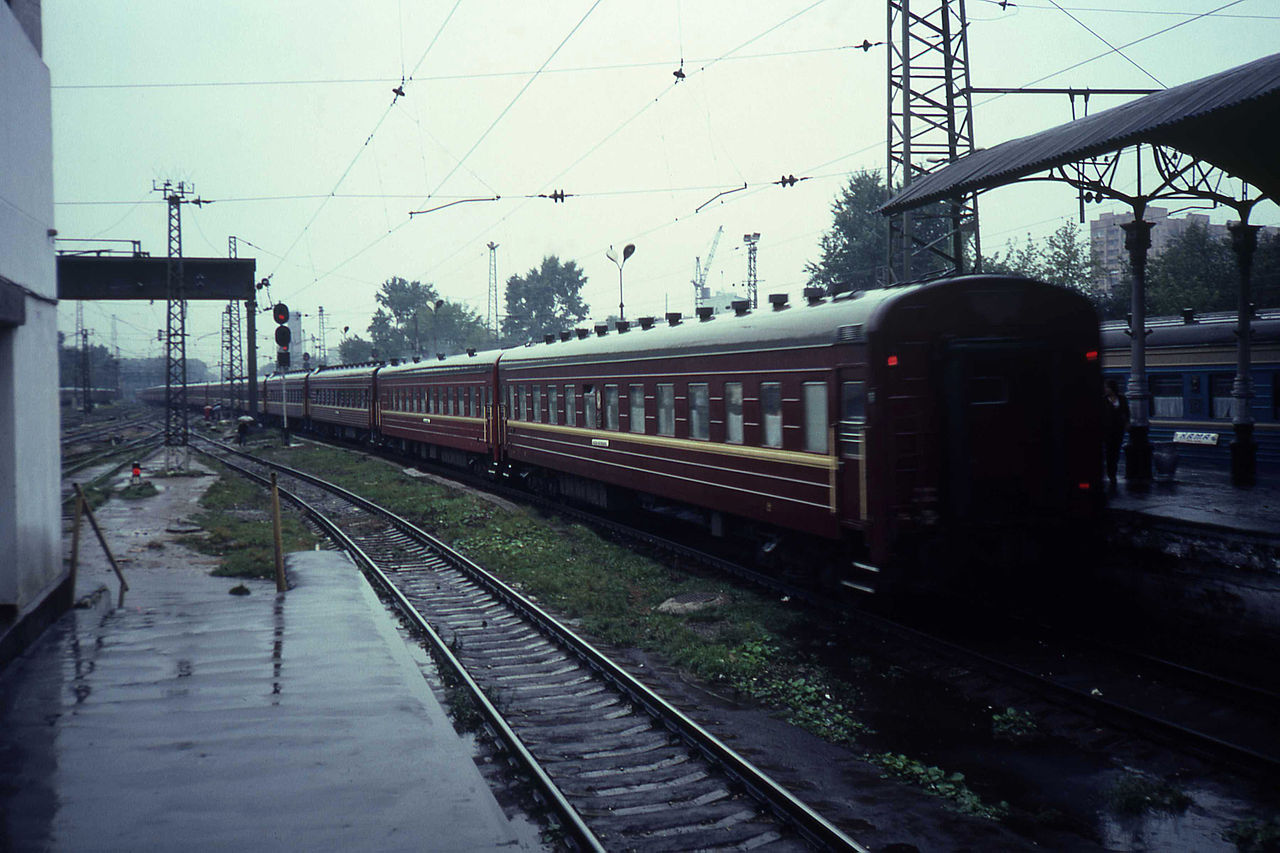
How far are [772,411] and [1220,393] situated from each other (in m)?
11.1

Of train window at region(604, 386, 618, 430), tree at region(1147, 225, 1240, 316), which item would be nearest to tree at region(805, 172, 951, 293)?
tree at region(1147, 225, 1240, 316)

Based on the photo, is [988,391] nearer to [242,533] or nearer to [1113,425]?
[1113,425]

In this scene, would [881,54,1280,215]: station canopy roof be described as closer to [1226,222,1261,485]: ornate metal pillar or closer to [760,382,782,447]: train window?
[1226,222,1261,485]: ornate metal pillar

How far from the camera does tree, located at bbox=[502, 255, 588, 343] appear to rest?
332ft

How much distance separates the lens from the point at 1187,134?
39.2ft

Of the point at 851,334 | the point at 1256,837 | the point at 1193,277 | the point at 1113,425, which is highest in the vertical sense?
the point at 1193,277

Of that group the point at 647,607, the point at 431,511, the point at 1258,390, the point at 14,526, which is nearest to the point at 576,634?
the point at 647,607

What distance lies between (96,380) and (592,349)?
157 m

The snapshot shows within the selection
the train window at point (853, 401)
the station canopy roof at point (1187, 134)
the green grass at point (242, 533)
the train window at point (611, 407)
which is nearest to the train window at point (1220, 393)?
the station canopy roof at point (1187, 134)

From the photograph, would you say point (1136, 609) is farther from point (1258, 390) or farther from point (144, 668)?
point (144, 668)

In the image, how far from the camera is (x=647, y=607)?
1282 cm

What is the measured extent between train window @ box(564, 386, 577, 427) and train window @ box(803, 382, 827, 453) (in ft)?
28.8

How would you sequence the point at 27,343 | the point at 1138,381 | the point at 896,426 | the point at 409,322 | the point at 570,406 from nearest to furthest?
the point at 896,426 < the point at 27,343 < the point at 1138,381 < the point at 570,406 < the point at 409,322

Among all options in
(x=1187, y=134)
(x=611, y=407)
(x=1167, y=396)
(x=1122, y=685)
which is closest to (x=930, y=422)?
(x=1122, y=685)
